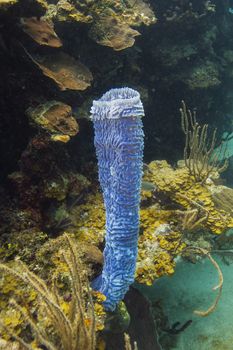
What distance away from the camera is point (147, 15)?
19.3ft

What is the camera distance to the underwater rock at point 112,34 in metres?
4.86

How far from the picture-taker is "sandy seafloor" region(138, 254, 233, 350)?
13.5 feet

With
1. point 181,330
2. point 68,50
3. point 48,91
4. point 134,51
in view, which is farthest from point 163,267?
point 134,51

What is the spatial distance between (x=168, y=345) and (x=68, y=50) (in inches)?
161

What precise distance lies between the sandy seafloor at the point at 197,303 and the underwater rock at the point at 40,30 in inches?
132

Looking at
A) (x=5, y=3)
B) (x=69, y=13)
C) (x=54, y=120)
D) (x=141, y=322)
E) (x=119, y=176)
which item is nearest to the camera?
(x=119, y=176)

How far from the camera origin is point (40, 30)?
13.1ft

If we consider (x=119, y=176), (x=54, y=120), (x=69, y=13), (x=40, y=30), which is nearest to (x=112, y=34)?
(x=69, y=13)

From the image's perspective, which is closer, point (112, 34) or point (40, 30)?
point (40, 30)

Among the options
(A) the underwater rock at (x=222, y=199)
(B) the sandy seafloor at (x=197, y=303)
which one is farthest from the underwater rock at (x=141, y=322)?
(A) the underwater rock at (x=222, y=199)

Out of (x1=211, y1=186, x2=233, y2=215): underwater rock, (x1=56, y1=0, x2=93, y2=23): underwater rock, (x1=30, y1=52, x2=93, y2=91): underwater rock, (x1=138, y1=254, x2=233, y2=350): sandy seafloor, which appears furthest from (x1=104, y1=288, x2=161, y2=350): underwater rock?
(x1=56, y1=0, x2=93, y2=23): underwater rock

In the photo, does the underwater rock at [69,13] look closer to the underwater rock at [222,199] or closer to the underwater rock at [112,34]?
the underwater rock at [112,34]

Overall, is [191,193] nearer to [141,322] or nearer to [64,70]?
[141,322]

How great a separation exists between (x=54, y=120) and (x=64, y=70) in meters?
0.98
